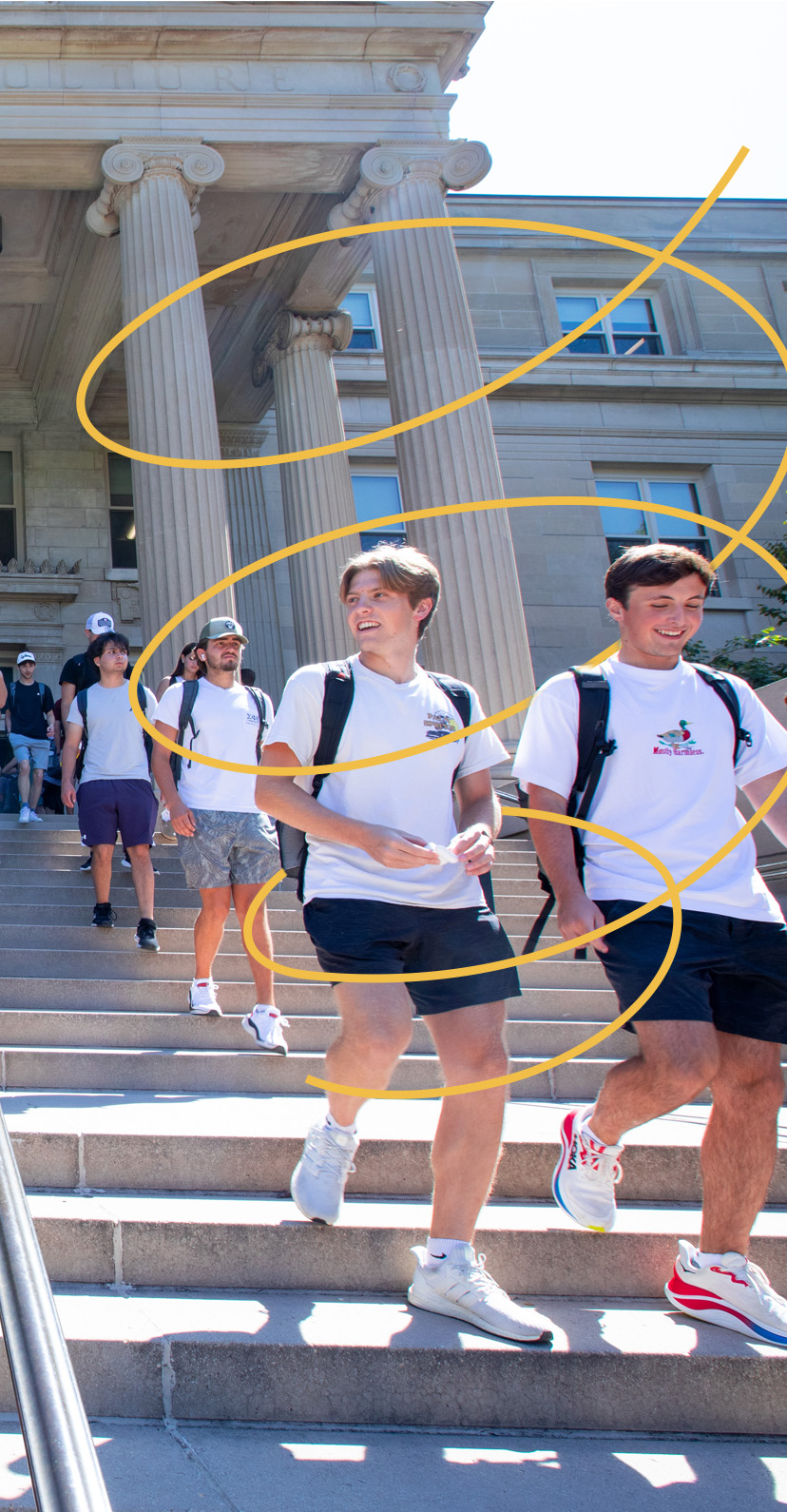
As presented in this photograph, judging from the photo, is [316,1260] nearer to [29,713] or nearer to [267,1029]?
[267,1029]

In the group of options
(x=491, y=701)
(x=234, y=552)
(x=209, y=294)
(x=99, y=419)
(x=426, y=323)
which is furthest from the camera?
(x=99, y=419)

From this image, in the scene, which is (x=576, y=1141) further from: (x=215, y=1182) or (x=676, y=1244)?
(x=215, y=1182)

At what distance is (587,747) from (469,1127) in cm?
127

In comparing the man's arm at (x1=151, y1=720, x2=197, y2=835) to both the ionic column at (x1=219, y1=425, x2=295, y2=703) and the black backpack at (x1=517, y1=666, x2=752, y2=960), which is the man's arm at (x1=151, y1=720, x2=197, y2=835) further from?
the ionic column at (x1=219, y1=425, x2=295, y2=703)

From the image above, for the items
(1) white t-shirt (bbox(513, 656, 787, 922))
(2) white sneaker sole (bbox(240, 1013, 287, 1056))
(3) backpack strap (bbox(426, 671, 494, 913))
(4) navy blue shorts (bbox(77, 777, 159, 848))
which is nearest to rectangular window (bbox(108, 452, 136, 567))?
(4) navy blue shorts (bbox(77, 777, 159, 848))

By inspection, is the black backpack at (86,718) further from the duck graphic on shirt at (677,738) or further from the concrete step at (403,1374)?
the concrete step at (403,1374)

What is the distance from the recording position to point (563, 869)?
411 cm

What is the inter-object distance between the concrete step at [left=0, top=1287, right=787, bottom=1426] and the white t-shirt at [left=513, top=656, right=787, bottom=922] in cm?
135

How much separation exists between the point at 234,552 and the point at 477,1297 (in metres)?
20.4

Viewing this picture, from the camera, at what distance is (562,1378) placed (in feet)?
11.9

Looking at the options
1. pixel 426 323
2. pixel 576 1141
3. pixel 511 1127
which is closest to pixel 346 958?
pixel 576 1141

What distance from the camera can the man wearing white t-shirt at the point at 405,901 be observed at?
388 centimetres

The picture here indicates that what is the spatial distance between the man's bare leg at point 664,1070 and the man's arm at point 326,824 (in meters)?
0.85

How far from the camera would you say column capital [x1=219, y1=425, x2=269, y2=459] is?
2392 centimetres
